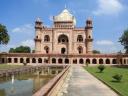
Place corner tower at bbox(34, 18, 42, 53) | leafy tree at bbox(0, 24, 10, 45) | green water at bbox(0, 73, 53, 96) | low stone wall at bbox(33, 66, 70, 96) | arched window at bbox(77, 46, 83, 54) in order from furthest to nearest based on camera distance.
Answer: arched window at bbox(77, 46, 83, 54) < corner tower at bbox(34, 18, 42, 53) < leafy tree at bbox(0, 24, 10, 45) < green water at bbox(0, 73, 53, 96) < low stone wall at bbox(33, 66, 70, 96)

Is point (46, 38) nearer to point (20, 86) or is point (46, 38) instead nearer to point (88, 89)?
point (20, 86)

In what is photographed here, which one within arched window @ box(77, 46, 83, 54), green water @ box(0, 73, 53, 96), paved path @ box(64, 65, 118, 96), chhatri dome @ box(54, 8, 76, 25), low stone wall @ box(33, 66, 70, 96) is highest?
chhatri dome @ box(54, 8, 76, 25)

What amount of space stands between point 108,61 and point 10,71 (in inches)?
1567

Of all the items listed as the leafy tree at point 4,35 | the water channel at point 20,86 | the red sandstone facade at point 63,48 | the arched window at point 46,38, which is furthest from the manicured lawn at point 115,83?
the arched window at point 46,38

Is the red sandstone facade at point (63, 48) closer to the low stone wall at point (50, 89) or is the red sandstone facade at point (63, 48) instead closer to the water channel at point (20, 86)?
the water channel at point (20, 86)

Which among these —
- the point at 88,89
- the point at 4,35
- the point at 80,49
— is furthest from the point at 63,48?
the point at 88,89

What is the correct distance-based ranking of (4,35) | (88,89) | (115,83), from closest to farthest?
1. (88,89)
2. (115,83)
3. (4,35)

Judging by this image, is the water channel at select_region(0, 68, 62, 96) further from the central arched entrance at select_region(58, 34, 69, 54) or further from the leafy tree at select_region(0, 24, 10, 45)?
the central arched entrance at select_region(58, 34, 69, 54)

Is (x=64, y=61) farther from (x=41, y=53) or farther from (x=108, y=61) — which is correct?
(x=108, y=61)

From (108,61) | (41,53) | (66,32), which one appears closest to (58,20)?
(66,32)

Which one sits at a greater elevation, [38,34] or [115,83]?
[38,34]

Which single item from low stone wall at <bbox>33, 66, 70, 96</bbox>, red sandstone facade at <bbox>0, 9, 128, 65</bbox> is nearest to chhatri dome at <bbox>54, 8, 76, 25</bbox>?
red sandstone facade at <bbox>0, 9, 128, 65</bbox>

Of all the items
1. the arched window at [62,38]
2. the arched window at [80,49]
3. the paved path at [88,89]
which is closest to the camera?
the paved path at [88,89]

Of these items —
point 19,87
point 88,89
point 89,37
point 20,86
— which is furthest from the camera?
point 89,37
